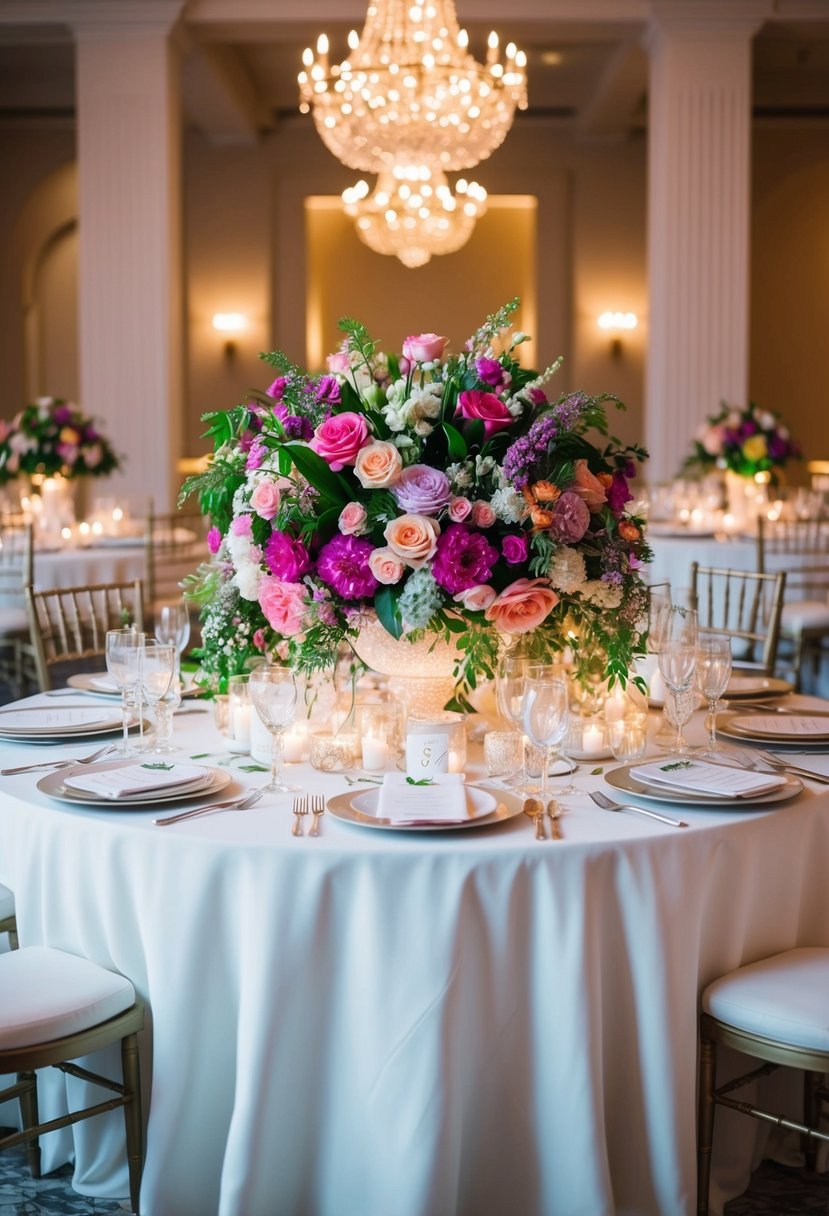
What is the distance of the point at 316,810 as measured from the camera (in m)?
2.00

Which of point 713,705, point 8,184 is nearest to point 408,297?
point 8,184

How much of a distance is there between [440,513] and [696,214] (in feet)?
23.6

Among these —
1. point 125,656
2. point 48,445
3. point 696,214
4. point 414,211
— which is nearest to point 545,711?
point 125,656

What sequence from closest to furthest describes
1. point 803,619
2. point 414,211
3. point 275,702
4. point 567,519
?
point 275,702 → point 567,519 → point 803,619 → point 414,211

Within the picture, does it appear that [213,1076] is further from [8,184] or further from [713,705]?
[8,184]

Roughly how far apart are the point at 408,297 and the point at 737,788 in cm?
Result: 1165

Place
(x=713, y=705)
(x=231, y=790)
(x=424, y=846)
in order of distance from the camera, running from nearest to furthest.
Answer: (x=424, y=846)
(x=231, y=790)
(x=713, y=705)

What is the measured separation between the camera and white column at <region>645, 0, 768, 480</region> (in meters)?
8.46

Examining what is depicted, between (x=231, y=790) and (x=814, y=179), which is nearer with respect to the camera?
(x=231, y=790)

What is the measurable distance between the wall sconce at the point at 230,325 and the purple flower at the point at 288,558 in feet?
33.0

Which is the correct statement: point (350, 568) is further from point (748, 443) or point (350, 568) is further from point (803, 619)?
point (748, 443)

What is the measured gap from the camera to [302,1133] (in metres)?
1.92

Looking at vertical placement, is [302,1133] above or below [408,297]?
below

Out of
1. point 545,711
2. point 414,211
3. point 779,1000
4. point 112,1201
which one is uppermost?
point 414,211
